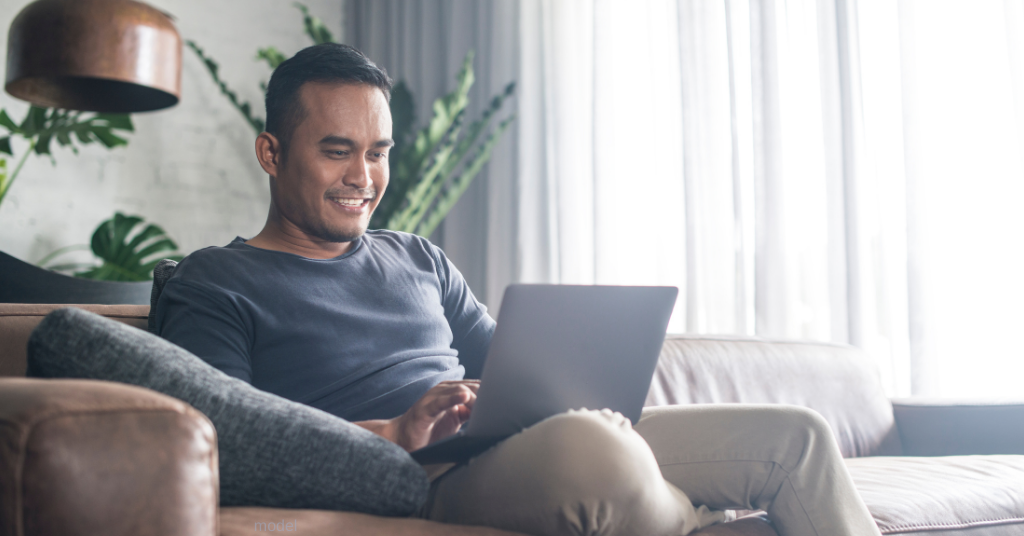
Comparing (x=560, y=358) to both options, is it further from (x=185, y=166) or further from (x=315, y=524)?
(x=185, y=166)

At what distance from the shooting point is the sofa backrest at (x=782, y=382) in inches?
65.2

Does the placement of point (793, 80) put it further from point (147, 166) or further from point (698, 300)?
point (147, 166)

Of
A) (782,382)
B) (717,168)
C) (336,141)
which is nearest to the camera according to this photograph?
(336,141)

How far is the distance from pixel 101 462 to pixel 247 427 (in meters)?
0.15

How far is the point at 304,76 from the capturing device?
1.23 m

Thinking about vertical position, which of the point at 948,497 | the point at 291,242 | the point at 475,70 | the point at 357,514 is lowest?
the point at 948,497

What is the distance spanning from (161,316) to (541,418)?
1.89 ft

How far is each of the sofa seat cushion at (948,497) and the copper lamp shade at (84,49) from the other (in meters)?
1.54

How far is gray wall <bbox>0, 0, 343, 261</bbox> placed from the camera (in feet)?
9.33

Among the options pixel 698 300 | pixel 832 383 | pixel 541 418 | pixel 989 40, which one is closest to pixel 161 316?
pixel 541 418

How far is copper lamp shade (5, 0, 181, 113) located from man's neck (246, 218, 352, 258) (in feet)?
1.77

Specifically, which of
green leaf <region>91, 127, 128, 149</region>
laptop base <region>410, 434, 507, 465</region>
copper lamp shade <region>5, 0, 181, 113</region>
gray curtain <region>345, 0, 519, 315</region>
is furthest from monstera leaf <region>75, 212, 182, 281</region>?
laptop base <region>410, 434, 507, 465</region>

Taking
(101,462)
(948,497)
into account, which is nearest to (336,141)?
(101,462)

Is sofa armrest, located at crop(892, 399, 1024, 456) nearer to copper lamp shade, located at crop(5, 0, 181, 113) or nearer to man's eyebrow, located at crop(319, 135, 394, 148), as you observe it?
man's eyebrow, located at crop(319, 135, 394, 148)
